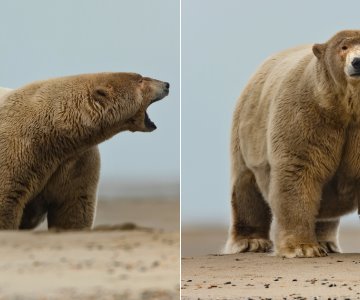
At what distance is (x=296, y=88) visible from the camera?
832 cm

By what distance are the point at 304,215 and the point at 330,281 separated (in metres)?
1.11

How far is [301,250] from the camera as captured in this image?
316 inches

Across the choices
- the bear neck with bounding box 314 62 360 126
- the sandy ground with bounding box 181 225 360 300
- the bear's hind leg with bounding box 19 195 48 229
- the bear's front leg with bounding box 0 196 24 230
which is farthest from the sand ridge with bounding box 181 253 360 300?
the bear's front leg with bounding box 0 196 24 230

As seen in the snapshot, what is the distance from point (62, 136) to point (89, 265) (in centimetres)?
165

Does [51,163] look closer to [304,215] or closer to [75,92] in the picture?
[75,92]

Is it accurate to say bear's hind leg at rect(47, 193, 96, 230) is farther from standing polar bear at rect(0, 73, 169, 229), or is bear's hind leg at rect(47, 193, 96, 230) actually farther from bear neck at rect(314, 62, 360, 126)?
bear neck at rect(314, 62, 360, 126)

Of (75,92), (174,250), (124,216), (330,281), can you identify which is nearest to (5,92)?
(75,92)

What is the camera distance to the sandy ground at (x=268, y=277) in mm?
6660

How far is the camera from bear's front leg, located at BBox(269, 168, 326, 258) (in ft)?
26.4

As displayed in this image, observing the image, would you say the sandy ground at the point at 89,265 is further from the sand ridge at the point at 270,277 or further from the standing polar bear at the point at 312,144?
the standing polar bear at the point at 312,144

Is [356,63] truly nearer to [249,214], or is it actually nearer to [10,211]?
[249,214]

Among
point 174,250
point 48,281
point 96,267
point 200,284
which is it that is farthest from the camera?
point 174,250

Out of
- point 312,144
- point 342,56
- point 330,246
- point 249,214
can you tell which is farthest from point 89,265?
point 330,246

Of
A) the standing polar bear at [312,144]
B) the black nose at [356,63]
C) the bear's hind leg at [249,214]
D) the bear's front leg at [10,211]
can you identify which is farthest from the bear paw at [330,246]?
the bear's front leg at [10,211]
